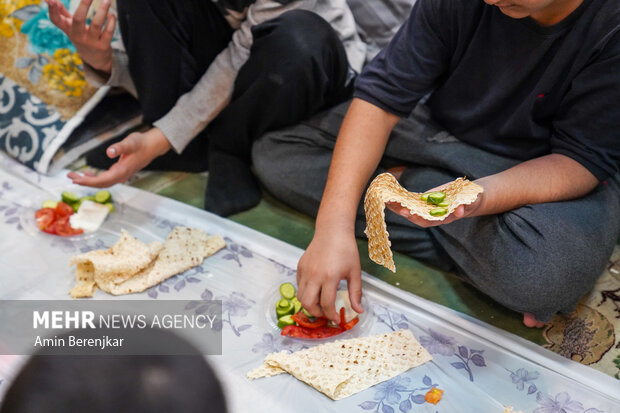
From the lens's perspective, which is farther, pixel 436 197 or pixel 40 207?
pixel 40 207

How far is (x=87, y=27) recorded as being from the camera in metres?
1.26

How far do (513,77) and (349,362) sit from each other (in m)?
0.58

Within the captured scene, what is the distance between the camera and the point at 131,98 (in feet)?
5.32

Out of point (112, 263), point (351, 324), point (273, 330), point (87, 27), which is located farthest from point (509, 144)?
point (87, 27)

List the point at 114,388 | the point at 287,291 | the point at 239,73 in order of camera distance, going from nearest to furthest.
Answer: the point at 114,388 < the point at 287,291 < the point at 239,73

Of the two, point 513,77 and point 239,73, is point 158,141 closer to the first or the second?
point 239,73

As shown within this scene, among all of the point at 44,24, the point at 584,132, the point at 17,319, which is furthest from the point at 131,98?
the point at 584,132

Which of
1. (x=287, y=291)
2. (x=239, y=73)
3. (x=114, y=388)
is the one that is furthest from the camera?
(x=239, y=73)

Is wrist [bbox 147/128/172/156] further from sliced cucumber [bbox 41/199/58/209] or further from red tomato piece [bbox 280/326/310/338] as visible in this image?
red tomato piece [bbox 280/326/310/338]

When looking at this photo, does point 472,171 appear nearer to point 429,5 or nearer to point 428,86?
point 428,86

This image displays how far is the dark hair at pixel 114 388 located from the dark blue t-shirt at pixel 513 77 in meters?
0.85

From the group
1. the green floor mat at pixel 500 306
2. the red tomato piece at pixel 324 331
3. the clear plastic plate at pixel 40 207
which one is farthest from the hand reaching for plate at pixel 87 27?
the red tomato piece at pixel 324 331

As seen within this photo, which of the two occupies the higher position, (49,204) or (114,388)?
(114,388)

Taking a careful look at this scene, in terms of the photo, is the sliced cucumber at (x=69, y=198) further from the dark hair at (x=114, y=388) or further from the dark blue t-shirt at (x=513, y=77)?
the dark hair at (x=114, y=388)
